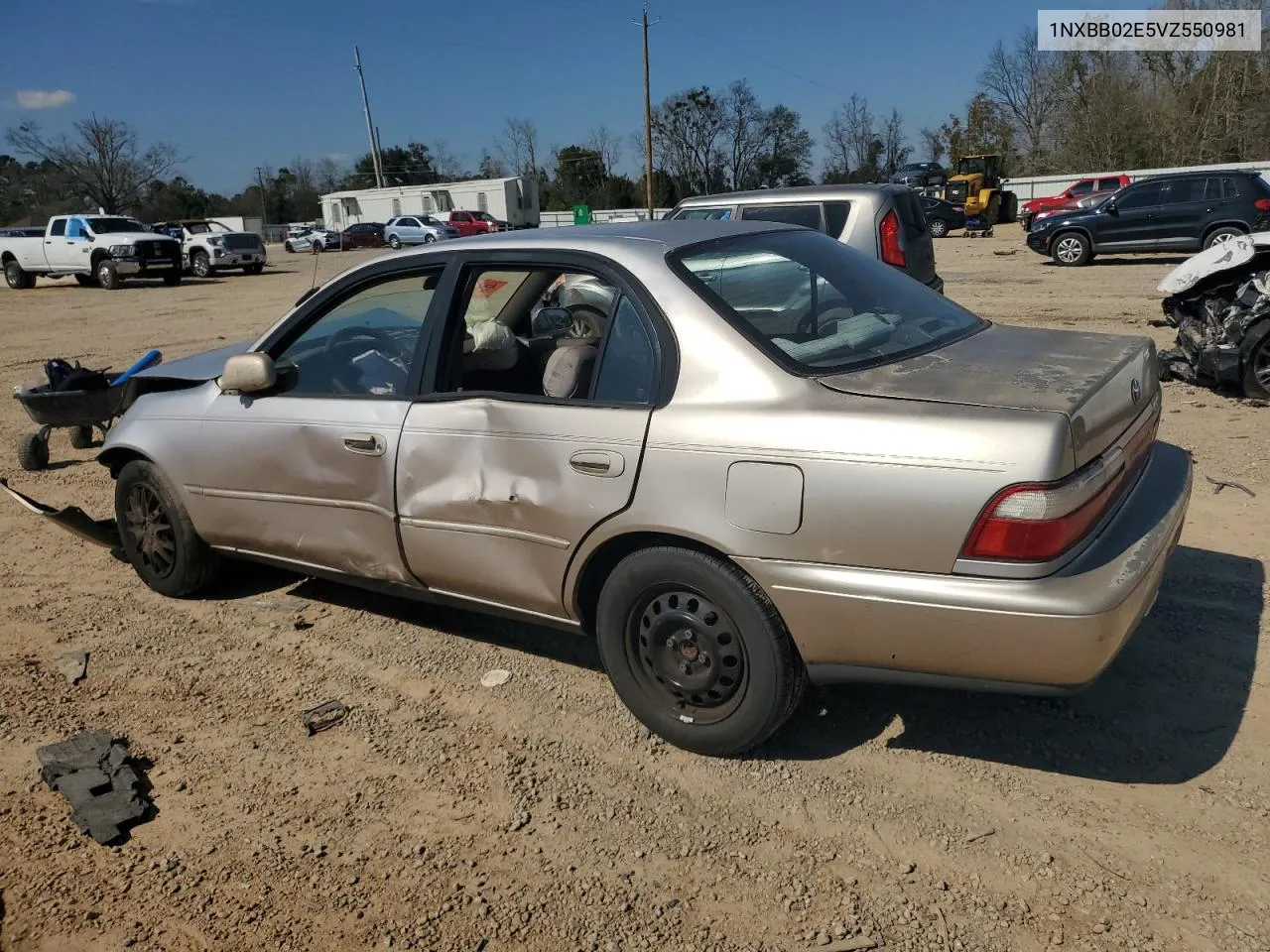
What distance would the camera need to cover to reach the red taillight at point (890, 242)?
815cm

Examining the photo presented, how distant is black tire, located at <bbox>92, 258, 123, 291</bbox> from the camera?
25864mm

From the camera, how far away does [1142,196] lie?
18.3m

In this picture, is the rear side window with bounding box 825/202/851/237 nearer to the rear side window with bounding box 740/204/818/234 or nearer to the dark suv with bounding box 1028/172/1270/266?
the rear side window with bounding box 740/204/818/234

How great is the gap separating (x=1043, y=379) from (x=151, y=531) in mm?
3936

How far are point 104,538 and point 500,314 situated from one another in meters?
2.56

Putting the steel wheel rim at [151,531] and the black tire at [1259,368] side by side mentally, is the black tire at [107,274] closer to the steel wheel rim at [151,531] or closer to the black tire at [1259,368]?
the steel wheel rim at [151,531]

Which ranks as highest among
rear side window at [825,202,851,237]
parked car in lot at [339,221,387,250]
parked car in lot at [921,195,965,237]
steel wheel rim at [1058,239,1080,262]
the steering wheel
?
parked car in lot at [339,221,387,250]

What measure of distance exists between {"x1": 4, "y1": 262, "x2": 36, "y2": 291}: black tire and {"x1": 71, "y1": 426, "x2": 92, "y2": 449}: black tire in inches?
918

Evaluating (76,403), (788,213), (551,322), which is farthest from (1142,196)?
(76,403)

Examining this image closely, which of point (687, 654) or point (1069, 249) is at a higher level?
point (1069, 249)

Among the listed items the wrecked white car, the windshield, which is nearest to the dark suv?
the wrecked white car

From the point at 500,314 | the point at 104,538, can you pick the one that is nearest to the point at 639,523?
the point at 500,314

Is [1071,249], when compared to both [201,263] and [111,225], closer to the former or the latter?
[111,225]

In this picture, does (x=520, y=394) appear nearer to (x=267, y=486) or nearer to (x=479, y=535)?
(x=479, y=535)
